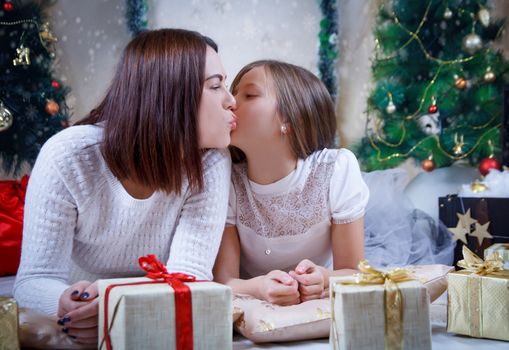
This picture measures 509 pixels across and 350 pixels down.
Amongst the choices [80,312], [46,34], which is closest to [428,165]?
[46,34]

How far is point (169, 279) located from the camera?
128cm

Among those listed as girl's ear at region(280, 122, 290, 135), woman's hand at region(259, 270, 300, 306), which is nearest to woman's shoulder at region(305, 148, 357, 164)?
girl's ear at region(280, 122, 290, 135)

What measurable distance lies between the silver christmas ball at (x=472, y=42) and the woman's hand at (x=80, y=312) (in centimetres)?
286

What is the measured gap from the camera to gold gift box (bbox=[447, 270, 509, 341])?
147 cm

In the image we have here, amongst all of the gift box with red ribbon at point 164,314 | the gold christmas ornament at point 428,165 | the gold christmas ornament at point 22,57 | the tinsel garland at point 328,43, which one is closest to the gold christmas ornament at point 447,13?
the tinsel garland at point 328,43

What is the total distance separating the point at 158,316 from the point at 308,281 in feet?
1.89

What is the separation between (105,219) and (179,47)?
45cm

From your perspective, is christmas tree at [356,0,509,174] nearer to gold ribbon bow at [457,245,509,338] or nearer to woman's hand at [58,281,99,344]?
gold ribbon bow at [457,245,509,338]

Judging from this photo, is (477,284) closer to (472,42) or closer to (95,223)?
(95,223)

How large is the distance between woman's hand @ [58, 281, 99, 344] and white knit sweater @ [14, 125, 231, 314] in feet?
0.36

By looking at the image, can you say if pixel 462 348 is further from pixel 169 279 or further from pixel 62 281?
pixel 62 281

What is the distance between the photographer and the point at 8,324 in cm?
127

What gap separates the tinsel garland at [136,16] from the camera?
391 centimetres

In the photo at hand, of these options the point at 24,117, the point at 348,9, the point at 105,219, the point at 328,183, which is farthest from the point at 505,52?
the point at 105,219
